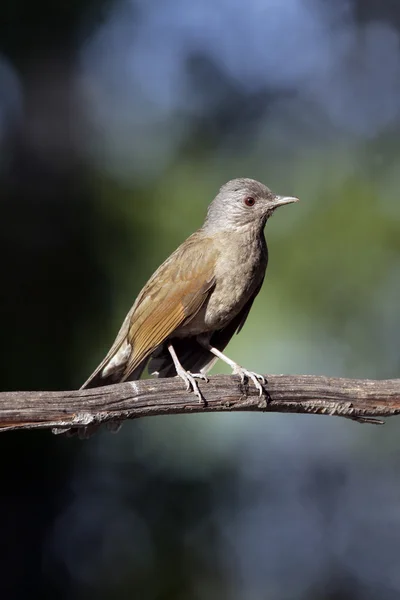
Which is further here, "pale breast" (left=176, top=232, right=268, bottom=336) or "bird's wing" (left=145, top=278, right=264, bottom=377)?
"bird's wing" (left=145, top=278, right=264, bottom=377)

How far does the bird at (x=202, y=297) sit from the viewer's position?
4273mm

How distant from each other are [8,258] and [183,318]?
2338 millimetres

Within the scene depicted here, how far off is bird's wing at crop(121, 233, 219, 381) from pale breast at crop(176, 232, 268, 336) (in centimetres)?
5

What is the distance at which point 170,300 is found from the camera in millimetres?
4281

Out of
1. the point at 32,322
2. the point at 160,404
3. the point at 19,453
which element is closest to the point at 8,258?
the point at 32,322

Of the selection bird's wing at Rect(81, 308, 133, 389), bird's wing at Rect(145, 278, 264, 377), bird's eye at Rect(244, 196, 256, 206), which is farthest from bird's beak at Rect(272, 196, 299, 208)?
bird's wing at Rect(81, 308, 133, 389)

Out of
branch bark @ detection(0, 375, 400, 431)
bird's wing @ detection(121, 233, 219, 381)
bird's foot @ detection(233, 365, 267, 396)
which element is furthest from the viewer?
bird's wing @ detection(121, 233, 219, 381)

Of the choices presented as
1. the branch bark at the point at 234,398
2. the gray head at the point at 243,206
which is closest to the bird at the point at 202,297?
the gray head at the point at 243,206

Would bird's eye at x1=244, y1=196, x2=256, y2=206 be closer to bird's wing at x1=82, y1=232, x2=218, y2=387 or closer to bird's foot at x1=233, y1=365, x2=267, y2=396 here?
bird's wing at x1=82, y1=232, x2=218, y2=387

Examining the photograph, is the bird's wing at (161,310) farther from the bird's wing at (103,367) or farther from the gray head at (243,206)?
the gray head at (243,206)

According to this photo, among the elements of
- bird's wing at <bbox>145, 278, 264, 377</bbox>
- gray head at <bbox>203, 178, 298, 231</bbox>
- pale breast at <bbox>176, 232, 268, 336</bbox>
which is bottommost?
bird's wing at <bbox>145, 278, 264, 377</bbox>

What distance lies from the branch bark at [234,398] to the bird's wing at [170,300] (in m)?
0.43

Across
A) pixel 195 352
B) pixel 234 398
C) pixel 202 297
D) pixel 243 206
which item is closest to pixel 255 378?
pixel 234 398

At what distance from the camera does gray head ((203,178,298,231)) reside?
15.1 feet
